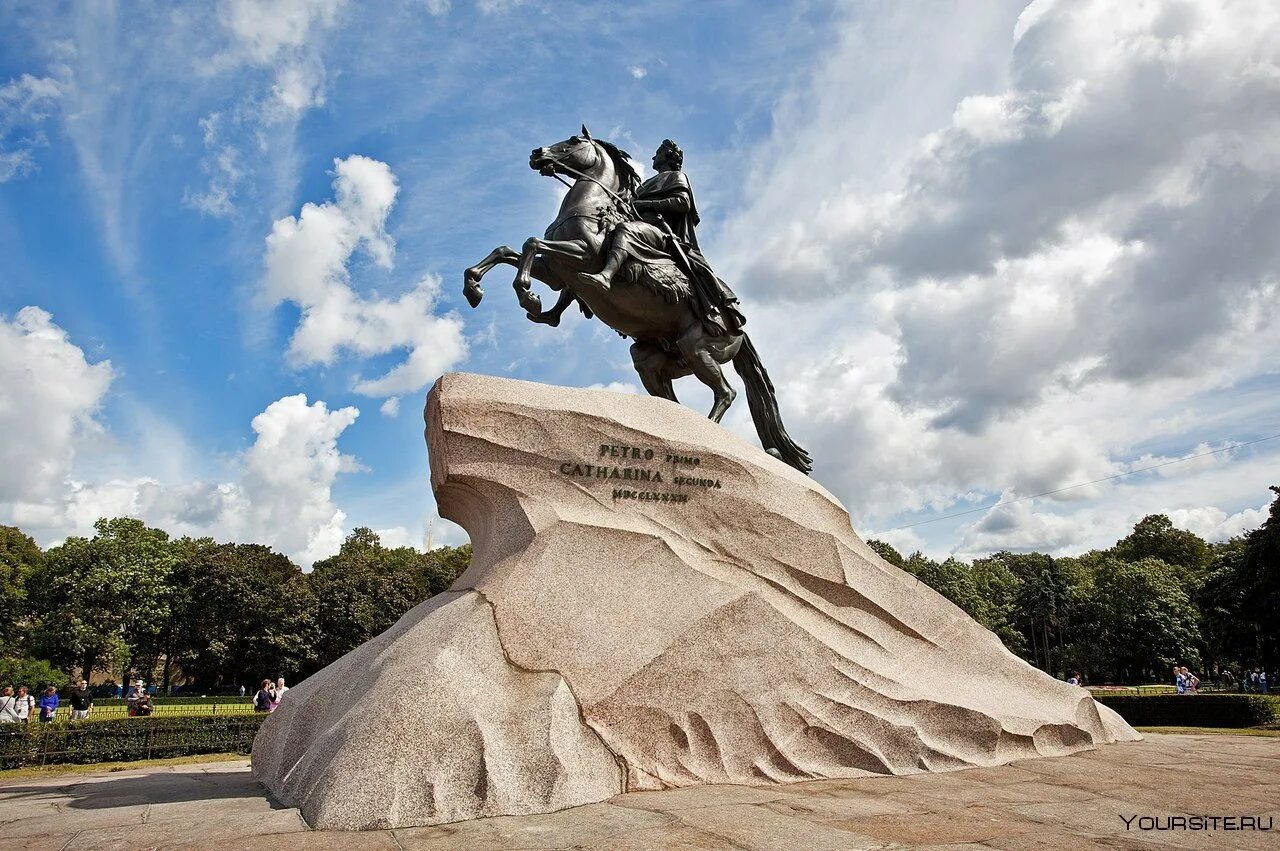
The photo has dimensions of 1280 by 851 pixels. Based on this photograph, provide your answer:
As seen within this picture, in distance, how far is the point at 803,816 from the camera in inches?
196

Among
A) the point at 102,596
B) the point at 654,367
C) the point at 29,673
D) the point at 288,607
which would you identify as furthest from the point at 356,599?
the point at 654,367

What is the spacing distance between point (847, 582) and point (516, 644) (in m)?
3.26

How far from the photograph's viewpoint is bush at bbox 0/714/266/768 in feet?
39.9

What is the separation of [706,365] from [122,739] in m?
11.0

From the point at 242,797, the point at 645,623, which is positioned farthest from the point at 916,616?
the point at 242,797

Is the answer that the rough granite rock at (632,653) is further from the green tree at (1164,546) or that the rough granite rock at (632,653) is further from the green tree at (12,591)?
the green tree at (1164,546)

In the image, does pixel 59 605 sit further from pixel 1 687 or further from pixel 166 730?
pixel 166 730

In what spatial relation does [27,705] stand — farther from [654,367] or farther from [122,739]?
[654,367]

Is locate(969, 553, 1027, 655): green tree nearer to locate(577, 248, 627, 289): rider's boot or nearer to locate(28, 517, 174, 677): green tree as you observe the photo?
locate(28, 517, 174, 677): green tree

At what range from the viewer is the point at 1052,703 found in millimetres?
8102

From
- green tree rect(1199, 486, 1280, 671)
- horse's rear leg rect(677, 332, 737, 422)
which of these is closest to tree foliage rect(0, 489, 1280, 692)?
green tree rect(1199, 486, 1280, 671)

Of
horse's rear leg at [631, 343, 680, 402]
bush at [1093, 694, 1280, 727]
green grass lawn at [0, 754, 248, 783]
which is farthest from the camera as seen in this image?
bush at [1093, 694, 1280, 727]

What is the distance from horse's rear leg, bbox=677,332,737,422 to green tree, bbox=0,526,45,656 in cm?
3778

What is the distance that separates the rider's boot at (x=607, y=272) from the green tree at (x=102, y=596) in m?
38.7
